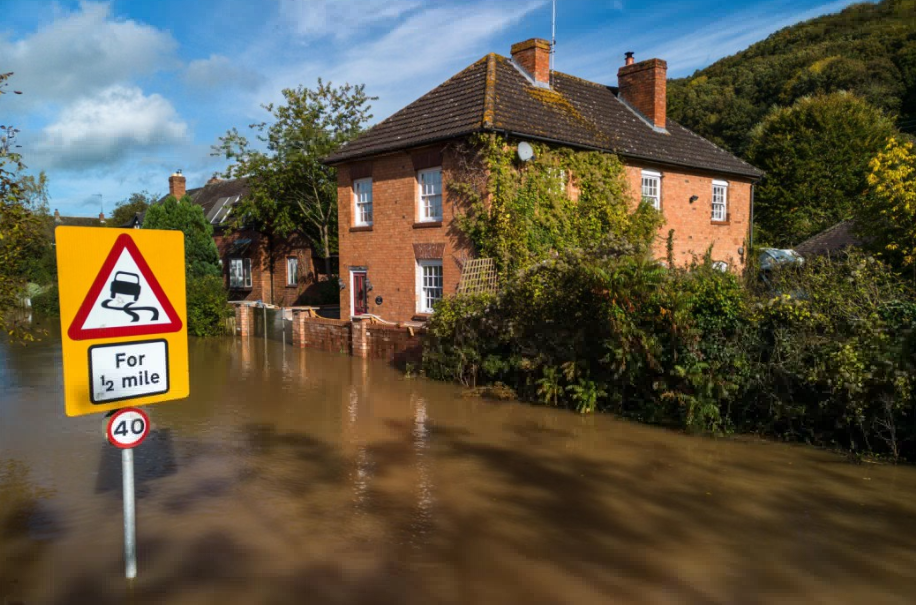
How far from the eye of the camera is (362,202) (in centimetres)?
2152

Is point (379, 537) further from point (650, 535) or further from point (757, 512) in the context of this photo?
point (757, 512)

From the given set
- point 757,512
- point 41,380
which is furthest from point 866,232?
point 41,380

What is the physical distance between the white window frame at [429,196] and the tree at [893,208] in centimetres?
1062

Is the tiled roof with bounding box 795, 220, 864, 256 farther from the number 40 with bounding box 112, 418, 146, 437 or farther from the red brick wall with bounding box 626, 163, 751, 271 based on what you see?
the number 40 with bounding box 112, 418, 146, 437

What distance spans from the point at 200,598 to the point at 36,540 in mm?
2352

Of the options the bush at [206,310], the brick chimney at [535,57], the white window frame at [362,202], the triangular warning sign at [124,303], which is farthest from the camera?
the bush at [206,310]

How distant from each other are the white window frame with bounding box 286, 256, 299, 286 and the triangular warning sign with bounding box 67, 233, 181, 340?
27.5m

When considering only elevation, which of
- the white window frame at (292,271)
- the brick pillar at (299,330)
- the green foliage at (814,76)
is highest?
the green foliage at (814,76)

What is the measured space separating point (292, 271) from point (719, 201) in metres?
19.8

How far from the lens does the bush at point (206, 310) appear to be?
25.3 m

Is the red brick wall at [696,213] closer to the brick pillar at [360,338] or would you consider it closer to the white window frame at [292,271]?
the brick pillar at [360,338]

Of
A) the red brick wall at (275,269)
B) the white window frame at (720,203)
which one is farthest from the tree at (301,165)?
the white window frame at (720,203)

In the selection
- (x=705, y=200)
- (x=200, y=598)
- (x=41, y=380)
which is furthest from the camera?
(x=705, y=200)

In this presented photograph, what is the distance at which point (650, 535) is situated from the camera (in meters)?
6.30
